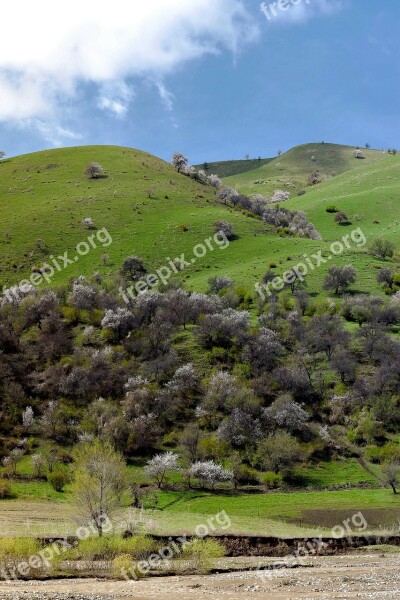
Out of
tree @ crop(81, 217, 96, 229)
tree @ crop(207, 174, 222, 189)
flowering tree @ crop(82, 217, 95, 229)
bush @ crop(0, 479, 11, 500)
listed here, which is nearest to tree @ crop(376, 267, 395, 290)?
tree @ crop(81, 217, 96, 229)

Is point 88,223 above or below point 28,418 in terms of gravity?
above

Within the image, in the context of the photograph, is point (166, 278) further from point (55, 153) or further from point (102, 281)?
point (55, 153)

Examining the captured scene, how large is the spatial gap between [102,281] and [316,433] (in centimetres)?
5119

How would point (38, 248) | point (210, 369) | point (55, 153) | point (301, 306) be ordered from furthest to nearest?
point (55, 153)
point (38, 248)
point (301, 306)
point (210, 369)

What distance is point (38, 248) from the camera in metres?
106

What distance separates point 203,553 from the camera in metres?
30.8

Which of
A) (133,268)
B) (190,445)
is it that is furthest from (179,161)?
(190,445)

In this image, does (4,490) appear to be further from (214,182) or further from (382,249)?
(214,182)

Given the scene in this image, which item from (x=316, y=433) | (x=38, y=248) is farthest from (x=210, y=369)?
(x=38, y=248)

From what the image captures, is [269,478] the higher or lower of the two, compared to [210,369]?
lower

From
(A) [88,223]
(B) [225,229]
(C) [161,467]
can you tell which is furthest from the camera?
(A) [88,223]

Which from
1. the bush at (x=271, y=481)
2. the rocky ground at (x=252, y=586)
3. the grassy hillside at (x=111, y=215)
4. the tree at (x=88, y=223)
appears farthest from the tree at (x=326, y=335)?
the tree at (x=88, y=223)

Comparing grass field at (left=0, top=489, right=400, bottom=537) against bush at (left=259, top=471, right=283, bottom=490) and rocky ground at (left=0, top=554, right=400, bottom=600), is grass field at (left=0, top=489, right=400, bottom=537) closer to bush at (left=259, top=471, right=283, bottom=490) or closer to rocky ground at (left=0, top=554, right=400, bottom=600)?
bush at (left=259, top=471, right=283, bottom=490)

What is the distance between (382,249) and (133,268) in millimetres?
52035
